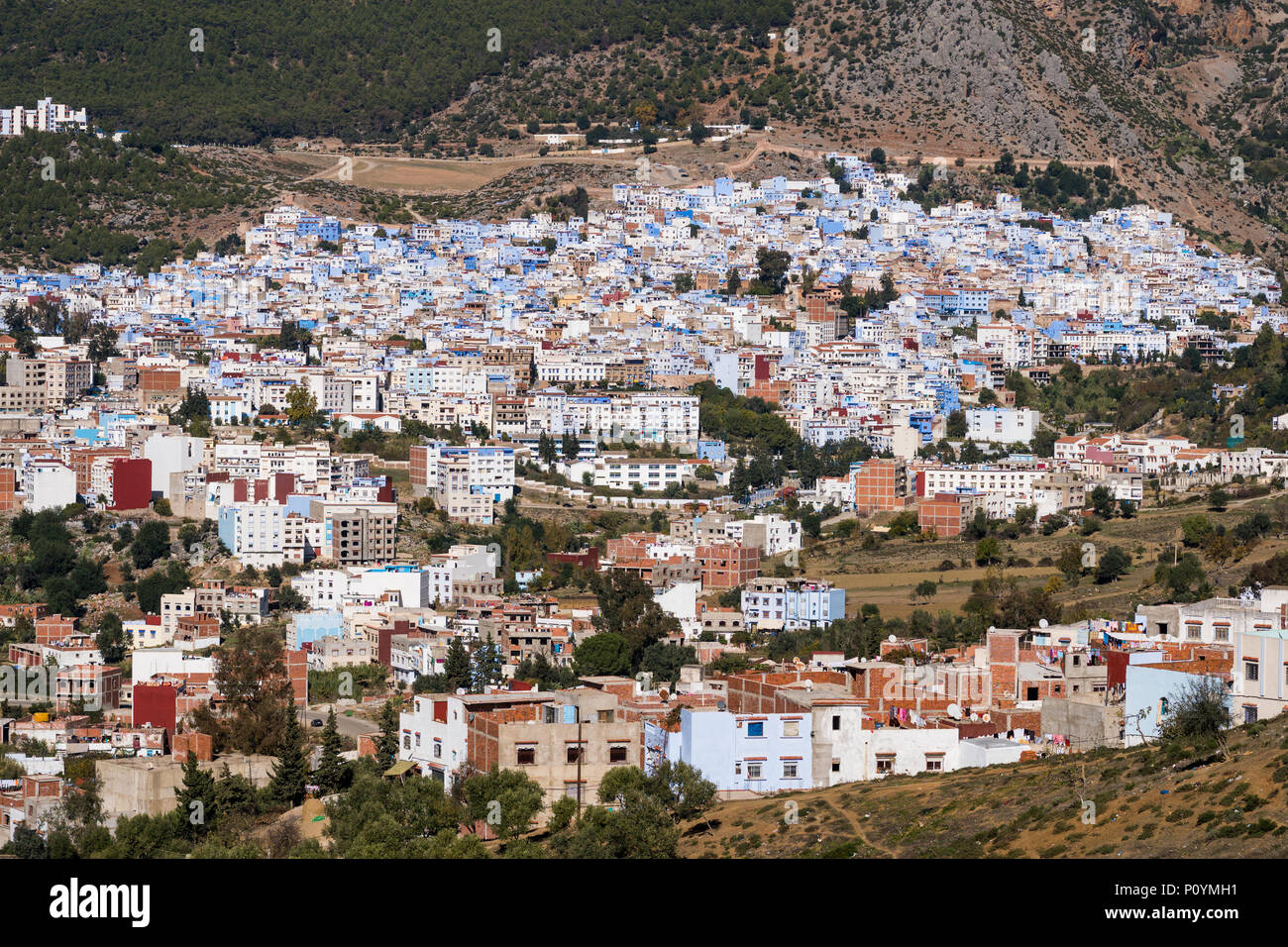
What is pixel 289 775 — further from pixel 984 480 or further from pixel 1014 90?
pixel 1014 90

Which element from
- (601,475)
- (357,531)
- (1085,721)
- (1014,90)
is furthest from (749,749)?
(1014,90)

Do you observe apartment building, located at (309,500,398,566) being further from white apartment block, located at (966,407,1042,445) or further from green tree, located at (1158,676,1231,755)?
green tree, located at (1158,676,1231,755)

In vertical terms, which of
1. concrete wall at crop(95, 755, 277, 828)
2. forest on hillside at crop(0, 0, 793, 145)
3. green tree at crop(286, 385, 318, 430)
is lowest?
concrete wall at crop(95, 755, 277, 828)

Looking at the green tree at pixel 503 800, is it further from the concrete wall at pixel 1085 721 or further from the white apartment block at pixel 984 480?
the white apartment block at pixel 984 480

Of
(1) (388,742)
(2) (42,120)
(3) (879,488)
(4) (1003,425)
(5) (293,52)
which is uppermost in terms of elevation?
(5) (293,52)

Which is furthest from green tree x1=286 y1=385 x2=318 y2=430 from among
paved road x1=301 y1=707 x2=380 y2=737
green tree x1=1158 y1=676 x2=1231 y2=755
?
green tree x1=1158 y1=676 x2=1231 y2=755
